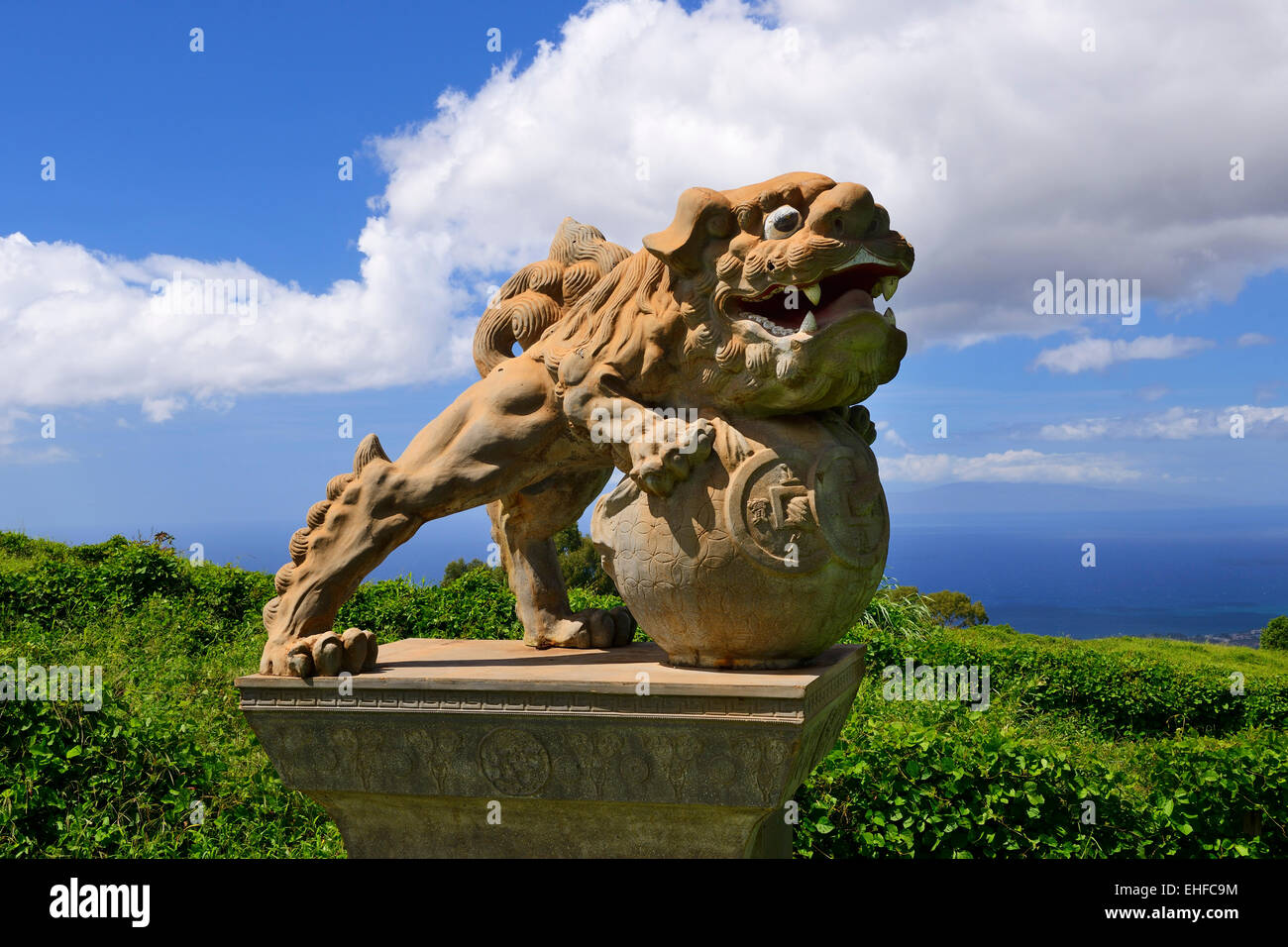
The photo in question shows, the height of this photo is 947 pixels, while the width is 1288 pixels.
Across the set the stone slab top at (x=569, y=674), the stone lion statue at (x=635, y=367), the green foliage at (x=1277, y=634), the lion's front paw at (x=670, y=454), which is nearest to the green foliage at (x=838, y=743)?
the stone slab top at (x=569, y=674)

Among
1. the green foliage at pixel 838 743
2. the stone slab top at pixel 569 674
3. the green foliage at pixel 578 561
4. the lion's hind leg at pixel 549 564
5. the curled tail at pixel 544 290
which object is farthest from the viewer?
the green foliage at pixel 578 561

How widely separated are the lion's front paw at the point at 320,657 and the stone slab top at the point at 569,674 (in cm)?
4

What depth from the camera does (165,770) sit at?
5.10m

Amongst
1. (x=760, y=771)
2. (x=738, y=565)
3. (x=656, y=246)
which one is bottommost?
(x=760, y=771)

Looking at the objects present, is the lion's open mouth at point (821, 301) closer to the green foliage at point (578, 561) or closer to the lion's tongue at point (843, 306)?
the lion's tongue at point (843, 306)

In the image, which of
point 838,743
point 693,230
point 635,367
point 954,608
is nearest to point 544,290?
point 635,367

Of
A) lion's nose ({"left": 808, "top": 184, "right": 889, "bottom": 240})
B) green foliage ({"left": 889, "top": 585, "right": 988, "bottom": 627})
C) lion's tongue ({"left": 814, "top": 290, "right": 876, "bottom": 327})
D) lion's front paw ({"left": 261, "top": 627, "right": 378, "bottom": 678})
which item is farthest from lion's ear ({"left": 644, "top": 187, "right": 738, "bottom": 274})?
green foliage ({"left": 889, "top": 585, "right": 988, "bottom": 627})

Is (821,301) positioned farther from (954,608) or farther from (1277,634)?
(1277,634)

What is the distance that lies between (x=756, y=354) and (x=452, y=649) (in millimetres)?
1820

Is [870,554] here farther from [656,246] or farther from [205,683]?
[205,683]

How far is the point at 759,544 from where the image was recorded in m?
3.04

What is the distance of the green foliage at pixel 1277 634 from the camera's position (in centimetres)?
1061
